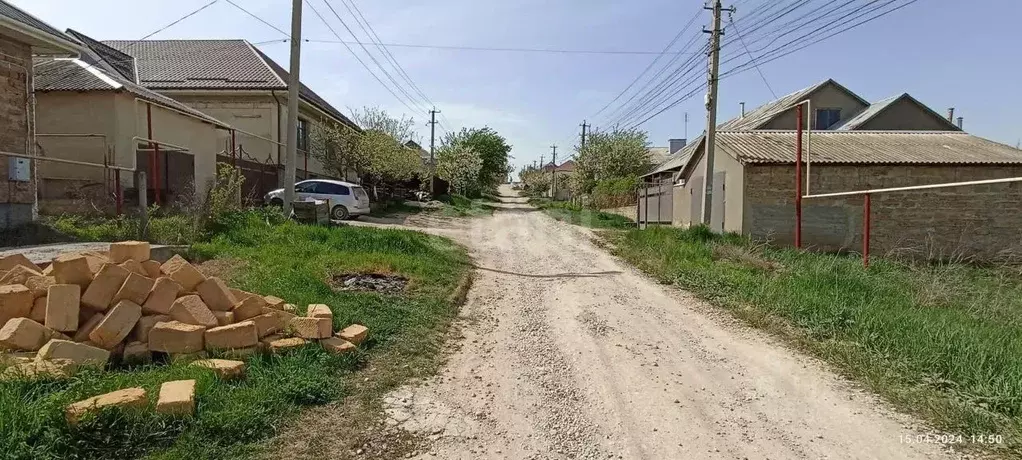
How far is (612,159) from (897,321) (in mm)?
33028

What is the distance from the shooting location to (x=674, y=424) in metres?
3.93

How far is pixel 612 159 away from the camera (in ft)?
125

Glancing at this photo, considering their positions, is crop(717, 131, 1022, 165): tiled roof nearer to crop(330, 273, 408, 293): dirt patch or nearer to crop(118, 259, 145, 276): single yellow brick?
crop(330, 273, 408, 293): dirt patch

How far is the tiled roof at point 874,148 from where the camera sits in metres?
16.1

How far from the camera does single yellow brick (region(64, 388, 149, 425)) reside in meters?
3.27

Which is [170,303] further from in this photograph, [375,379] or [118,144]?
[118,144]

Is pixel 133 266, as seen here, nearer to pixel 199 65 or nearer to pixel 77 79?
pixel 77 79

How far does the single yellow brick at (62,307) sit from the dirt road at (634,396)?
106 inches

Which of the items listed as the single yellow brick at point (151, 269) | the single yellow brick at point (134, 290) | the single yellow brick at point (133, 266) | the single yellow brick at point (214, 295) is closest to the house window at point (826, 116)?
the single yellow brick at point (214, 295)

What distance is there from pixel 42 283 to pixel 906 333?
779 centimetres

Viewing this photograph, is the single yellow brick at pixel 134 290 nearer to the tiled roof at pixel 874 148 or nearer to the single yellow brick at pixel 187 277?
the single yellow brick at pixel 187 277

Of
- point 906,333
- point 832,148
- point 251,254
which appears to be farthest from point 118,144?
point 832,148

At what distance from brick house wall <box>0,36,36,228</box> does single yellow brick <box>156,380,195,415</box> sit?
29.8 feet

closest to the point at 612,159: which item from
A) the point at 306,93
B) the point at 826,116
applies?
the point at 826,116
